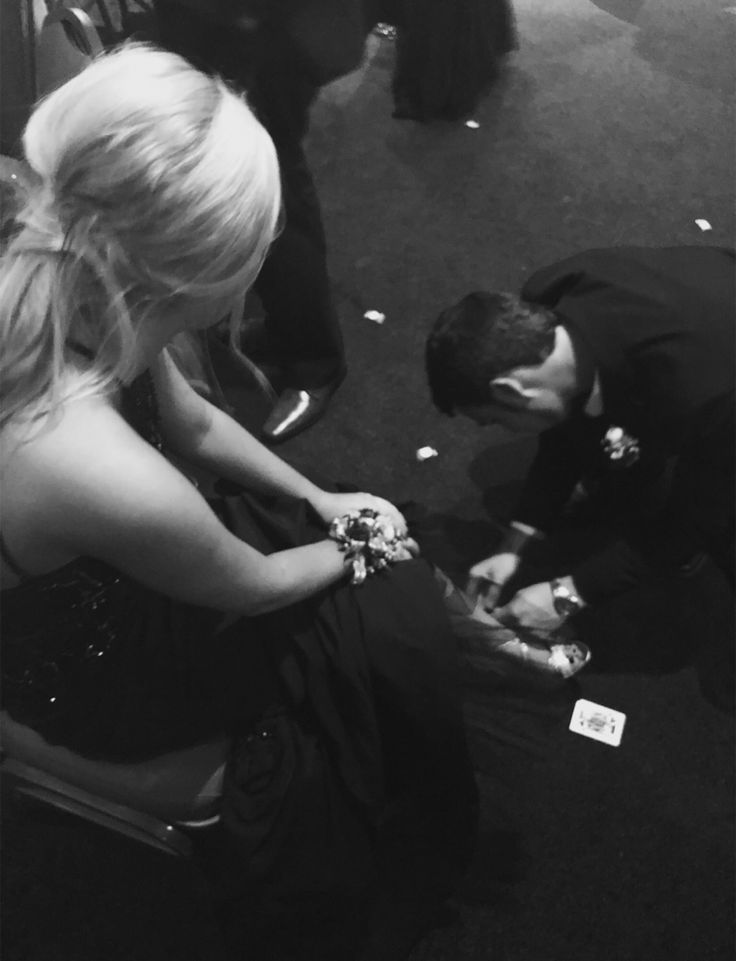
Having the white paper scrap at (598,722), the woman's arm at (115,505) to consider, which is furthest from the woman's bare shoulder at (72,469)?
the white paper scrap at (598,722)

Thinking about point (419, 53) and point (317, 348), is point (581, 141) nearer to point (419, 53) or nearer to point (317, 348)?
point (419, 53)

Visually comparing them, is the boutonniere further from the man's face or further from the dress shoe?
the dress shoe

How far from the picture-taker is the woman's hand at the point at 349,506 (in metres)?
1.15

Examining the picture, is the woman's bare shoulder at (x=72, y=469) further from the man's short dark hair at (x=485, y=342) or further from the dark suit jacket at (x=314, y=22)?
the dark suit jacket at (x=314, y=22)

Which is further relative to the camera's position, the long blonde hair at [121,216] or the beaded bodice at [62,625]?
the beaded bodice at [62,625]

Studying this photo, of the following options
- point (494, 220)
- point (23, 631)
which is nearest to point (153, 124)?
point (23, 631)

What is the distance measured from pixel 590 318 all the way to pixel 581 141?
1478 mm

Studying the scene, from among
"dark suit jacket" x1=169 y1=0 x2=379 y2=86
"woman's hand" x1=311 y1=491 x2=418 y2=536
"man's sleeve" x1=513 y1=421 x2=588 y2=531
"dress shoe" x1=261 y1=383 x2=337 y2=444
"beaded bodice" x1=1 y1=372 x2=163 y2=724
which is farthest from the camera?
"dress shoe" x1=261 y1=383 x2=337 y2=444

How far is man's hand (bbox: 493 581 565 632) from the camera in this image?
144 cm

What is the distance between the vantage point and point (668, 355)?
116 cm

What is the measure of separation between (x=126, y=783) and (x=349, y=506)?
17.9 inches

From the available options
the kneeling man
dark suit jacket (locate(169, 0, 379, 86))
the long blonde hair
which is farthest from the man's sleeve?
the long blonde hair

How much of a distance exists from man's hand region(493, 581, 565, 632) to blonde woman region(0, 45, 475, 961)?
398 millimetres

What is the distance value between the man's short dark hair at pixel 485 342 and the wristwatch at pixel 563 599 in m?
0.42
